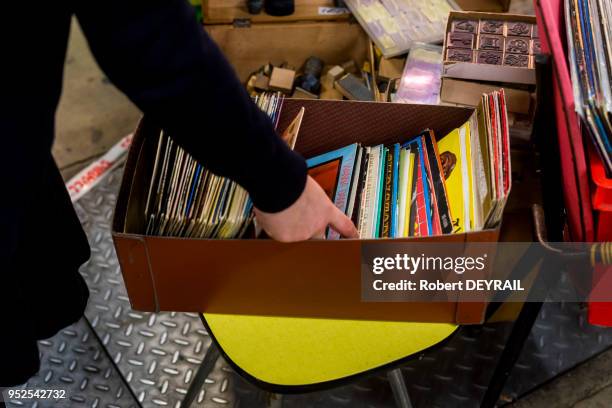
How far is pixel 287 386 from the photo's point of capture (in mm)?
1103

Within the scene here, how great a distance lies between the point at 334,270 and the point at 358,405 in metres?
0.74

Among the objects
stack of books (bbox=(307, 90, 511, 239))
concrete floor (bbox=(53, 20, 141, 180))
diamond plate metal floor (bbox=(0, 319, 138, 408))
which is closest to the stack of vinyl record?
stack of books (bbox=(307, 90, 511, 239))

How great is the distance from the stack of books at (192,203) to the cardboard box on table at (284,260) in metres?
0.03

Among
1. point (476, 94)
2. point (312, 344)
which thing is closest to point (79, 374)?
point (312, 344)

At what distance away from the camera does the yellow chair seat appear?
111 centimetres

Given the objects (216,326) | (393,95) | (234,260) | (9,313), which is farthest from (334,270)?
(393,95)

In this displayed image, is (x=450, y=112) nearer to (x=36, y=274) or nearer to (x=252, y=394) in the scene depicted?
(x=36, y=274)

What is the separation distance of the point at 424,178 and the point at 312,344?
339mm

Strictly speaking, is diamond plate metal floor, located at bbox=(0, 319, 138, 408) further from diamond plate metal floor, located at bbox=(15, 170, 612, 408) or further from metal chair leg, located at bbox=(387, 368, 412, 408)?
metal chair leg, located at bbox=(387, 368, 412, 408)

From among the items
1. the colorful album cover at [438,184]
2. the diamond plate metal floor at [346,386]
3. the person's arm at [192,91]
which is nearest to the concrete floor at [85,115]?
the diamond plate metal floor at [346,386]

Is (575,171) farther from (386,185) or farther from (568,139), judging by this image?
(386,185)

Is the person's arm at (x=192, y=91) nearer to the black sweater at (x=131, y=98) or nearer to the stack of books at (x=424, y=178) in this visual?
the black sweater at (x=131, y=98)

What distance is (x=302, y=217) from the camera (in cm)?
88

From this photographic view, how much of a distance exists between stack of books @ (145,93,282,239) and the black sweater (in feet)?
0.45
